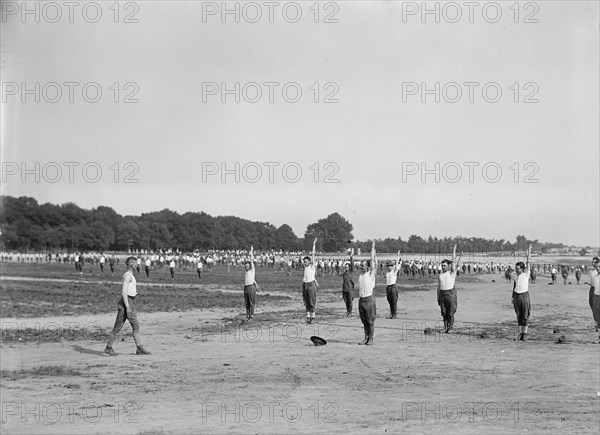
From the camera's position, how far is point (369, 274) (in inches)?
621

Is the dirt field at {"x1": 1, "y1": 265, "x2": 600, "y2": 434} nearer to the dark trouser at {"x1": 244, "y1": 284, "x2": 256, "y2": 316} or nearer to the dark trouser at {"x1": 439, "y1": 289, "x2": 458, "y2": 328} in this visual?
the dark trouser at {"x1": 439, "y1": 289, "x2": 458, "y2": 328}

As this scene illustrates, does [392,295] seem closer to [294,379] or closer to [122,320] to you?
[122,320]

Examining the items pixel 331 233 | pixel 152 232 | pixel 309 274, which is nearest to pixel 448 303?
pixel 309 274

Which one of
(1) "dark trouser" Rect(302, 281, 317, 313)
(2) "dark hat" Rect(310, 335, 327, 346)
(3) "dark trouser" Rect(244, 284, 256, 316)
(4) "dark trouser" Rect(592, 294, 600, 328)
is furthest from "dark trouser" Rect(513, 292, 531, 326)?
(3) "dark trouser" Rect(244, 284, 256, 316)

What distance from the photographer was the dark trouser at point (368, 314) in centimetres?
1533

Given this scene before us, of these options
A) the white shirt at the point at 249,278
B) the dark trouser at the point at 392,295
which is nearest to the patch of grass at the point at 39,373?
the white shirt at the point at 249,278

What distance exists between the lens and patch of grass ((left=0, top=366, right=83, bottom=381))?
1127 centimetres

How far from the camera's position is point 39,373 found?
37.8 feet

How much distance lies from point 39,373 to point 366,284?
7480 millimetres

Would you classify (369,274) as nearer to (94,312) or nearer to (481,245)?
(94,312)

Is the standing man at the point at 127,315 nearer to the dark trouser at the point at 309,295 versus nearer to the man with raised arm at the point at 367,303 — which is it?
the man with raised arm at the point at 367,303

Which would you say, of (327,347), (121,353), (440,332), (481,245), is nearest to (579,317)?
(440,332)

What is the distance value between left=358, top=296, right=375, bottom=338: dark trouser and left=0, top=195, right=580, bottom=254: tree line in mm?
74217

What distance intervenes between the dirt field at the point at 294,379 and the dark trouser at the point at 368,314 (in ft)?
1.80
